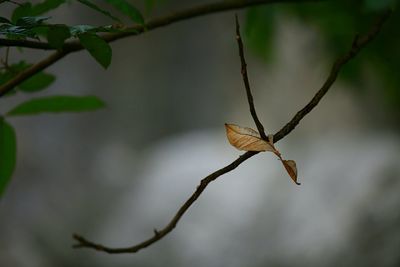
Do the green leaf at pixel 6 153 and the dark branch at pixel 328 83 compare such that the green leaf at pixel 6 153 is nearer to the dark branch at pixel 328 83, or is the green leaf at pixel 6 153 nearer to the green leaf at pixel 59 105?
the green leaf at pixel 59 105

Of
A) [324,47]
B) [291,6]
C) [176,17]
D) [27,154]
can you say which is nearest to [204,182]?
[176,17]

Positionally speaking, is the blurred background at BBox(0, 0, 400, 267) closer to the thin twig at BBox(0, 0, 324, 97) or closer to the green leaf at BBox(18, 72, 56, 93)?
the thin twig at BBox(0, 0, 324, 97)

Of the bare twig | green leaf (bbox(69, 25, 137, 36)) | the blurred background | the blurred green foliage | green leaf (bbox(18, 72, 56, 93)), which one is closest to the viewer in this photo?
green leaf (bbox(69, 25, 137, 36))

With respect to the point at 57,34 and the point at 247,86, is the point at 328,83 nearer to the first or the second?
the point at 247,86

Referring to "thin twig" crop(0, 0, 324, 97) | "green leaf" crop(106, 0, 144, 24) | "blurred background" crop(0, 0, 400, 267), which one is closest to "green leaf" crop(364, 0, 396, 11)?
"thin twig" crop(0, 0, 324, 97)

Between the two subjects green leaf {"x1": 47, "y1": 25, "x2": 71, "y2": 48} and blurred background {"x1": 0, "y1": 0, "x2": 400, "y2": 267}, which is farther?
blurred background {"x1": 0, "y1": 0, "x2": 400, "y2": 267}

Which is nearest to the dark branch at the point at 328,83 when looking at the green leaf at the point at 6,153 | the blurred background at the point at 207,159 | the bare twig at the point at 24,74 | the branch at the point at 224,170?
the branch at the point at 224,170
